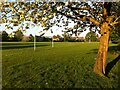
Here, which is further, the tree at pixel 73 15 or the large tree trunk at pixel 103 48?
the large tree trunk at pixel 103 48

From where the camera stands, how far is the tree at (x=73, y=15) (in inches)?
598

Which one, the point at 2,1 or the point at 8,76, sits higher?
the point at 2,1

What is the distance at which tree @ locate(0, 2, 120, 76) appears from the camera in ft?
Result: 49.8

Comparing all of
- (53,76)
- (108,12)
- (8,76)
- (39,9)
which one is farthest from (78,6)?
(8,76)

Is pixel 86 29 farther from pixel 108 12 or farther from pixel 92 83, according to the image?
pixel 92 83

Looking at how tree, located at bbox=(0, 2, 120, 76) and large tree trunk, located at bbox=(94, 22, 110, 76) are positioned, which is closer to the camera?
tree, located at bbox=(0, 2, 120, 76)

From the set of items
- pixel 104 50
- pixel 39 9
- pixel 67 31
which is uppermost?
pixel 39 9

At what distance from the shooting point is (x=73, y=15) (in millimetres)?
19266

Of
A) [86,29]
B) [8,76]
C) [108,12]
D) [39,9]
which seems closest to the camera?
[39,9]

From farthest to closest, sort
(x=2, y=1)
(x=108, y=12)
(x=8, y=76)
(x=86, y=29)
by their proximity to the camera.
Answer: (x=86, y=29) → (x=108, y=12) → (x=8, y=76) → (x=2, y=1)

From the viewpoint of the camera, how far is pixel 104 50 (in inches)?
770

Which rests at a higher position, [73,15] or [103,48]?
[73,15]

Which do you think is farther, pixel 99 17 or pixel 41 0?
pixel 99 17

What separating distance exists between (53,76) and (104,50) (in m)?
4.76
